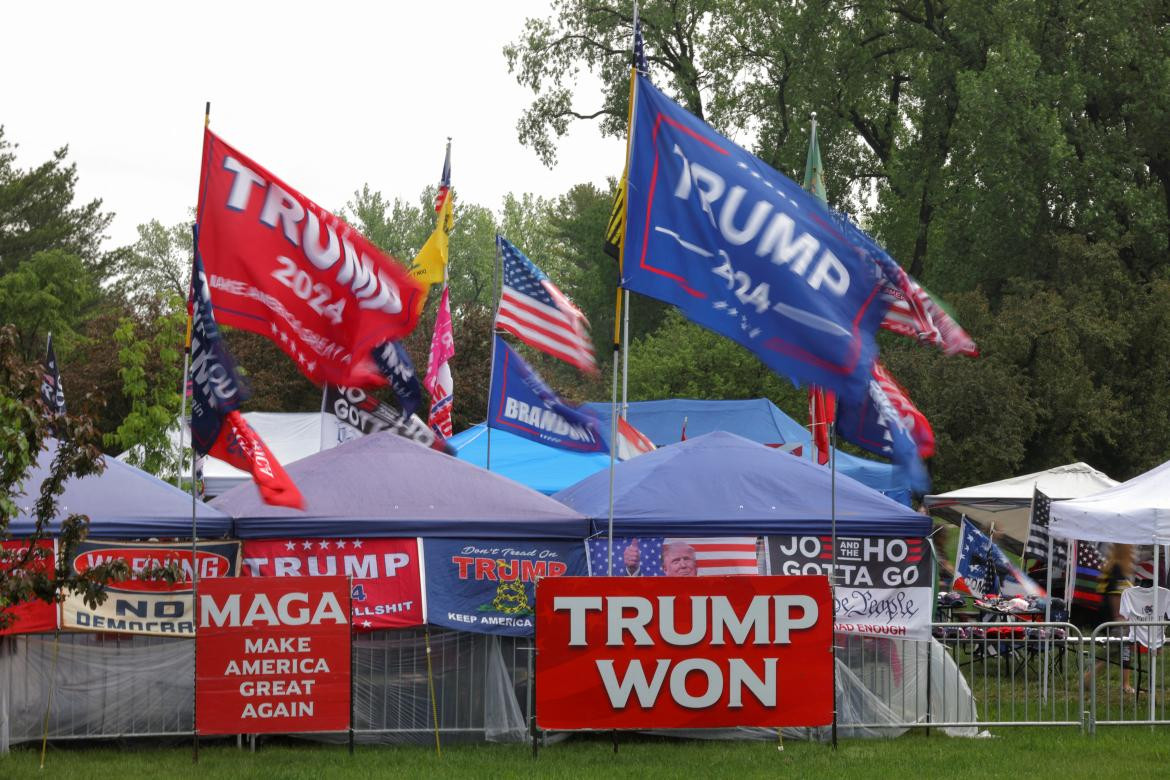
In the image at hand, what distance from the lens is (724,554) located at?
12.6 meters

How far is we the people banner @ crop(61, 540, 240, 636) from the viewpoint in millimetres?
11422

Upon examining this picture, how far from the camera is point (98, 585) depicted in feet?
31.6

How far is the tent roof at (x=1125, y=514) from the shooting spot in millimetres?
14203

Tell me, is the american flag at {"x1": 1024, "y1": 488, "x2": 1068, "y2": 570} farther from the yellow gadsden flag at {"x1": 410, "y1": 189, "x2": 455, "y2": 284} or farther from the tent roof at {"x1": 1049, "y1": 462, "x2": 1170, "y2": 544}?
the yellow gadsden flag at {"x1": 410, "y1": 189, "x2": 455, "y2": 284}

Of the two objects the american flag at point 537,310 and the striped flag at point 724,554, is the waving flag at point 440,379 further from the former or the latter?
the striped flag at point 724,554

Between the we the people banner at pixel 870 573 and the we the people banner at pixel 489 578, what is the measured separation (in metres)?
1.96

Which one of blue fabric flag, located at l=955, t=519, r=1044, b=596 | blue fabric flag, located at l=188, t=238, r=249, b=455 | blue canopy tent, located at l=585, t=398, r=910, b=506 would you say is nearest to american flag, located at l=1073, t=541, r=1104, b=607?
blue fabric flag, located at l=955, t=519, r=1044, b=596

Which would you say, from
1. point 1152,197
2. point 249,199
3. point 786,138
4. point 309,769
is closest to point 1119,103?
point 1152,197

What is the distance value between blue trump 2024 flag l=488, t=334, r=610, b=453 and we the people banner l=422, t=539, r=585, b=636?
349 cm

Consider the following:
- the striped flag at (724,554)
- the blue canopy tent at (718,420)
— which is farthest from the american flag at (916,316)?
the blue canopy tent at (718,420)

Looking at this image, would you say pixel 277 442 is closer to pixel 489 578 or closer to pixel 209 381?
pixel 489 578

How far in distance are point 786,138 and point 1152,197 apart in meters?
9.76

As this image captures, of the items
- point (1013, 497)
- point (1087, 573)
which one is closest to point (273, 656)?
point (1087, 573)

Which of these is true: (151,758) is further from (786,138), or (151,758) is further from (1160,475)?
(786,138)
